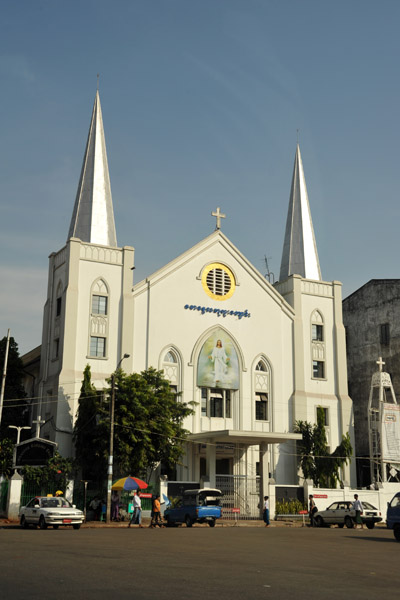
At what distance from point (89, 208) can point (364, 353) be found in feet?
88.7

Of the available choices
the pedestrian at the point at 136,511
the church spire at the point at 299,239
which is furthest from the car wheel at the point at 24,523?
the church spire at the point at 299,239

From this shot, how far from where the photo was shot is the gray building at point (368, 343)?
58062 mm

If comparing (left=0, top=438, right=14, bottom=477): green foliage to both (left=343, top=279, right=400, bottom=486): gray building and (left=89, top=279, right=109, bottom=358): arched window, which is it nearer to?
(left=89, top=279, right=109, bottom=358): arched window

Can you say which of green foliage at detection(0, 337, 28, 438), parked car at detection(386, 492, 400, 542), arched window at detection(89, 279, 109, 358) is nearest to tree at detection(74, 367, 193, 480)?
arched window at detection(89, 279, 109, 358)

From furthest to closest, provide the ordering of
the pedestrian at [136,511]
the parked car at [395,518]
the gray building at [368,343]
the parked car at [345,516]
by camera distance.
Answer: the gray building at [368,343]
the parked car at [345,516]
the pedestrian at [136,511]
the parked car at [395,518]

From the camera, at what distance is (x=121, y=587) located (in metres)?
10.8

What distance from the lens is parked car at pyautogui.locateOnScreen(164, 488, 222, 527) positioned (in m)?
31.4

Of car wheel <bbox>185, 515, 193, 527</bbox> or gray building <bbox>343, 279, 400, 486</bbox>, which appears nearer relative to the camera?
car wheel <bbox>185, 515, 193, 527</bbox>

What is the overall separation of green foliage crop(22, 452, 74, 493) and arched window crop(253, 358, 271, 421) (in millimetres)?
14517

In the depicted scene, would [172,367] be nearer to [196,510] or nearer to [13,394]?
[13,394]

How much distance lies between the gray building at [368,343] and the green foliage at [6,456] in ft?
97.7

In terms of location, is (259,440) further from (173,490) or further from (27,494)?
(27,494)

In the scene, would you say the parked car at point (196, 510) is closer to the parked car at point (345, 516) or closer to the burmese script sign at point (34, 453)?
the parked car at point (345, 516)

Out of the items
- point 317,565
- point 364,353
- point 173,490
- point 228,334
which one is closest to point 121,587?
point 317,565
